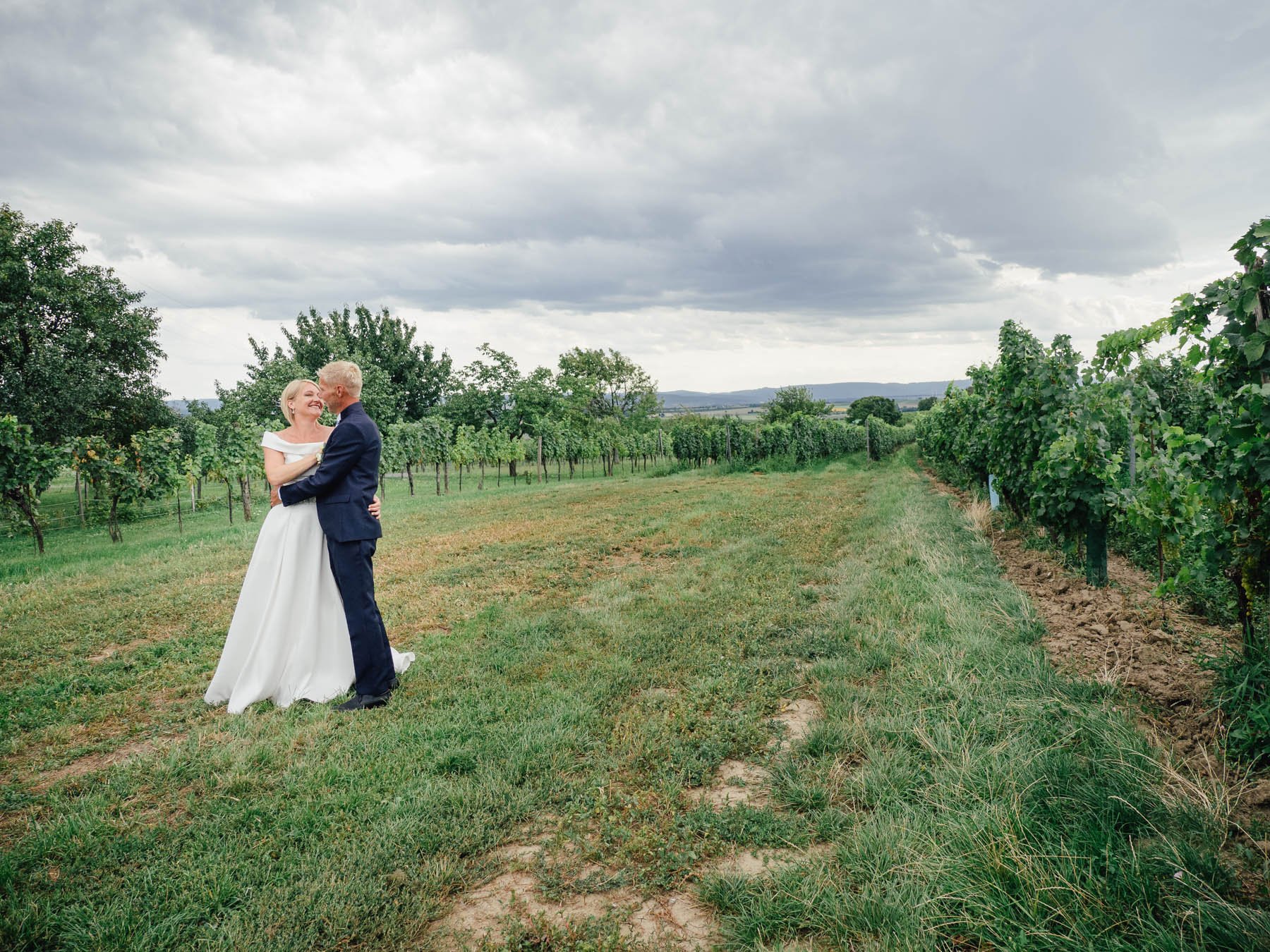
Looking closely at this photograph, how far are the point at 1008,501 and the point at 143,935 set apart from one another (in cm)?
1138

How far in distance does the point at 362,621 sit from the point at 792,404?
96017 millimetres

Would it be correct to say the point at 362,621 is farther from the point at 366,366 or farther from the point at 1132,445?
the point at 366,366

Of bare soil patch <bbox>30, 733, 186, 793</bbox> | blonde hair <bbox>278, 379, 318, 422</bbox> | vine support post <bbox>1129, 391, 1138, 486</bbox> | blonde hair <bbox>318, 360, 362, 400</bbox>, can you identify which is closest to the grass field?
bare soil patch <bbox>30, 733, 186, 793</bbox>

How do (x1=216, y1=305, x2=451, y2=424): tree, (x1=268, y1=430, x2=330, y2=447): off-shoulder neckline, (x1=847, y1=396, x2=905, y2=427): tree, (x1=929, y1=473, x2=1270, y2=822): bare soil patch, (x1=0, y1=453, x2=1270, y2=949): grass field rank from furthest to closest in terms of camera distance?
1. (x1=847, y1=396, x2=905, y2=427): tree
2. (x1=216, y1=305, x2=451, y2=424): tree
3. (x1=268, y1=430, x2=330, y2=447): off-shoulder neckline
4. (x1=929, y1=473, x2=1270, y2=822): bare soil patch
5. (x1=0, y1=453, x2=1270, y2=949): grass field

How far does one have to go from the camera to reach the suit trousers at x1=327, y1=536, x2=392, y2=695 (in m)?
4.30

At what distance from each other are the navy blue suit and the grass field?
409mm

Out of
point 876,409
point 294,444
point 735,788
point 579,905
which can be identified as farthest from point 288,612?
point 876,409

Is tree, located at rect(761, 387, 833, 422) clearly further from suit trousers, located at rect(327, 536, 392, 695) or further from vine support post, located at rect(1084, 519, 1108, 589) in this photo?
suit trousers, located at rect(327, 536, 392, 695)

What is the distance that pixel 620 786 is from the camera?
127 inches

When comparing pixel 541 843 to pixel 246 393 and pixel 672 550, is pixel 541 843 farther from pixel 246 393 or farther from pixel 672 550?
pixel 246 393

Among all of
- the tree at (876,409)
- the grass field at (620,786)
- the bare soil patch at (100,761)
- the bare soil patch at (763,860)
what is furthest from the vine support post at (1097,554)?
the tree at (876,409)

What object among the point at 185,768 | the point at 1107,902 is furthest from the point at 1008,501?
the point at 185,768

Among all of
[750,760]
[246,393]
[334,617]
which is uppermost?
[246,393]

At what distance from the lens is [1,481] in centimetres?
1269
